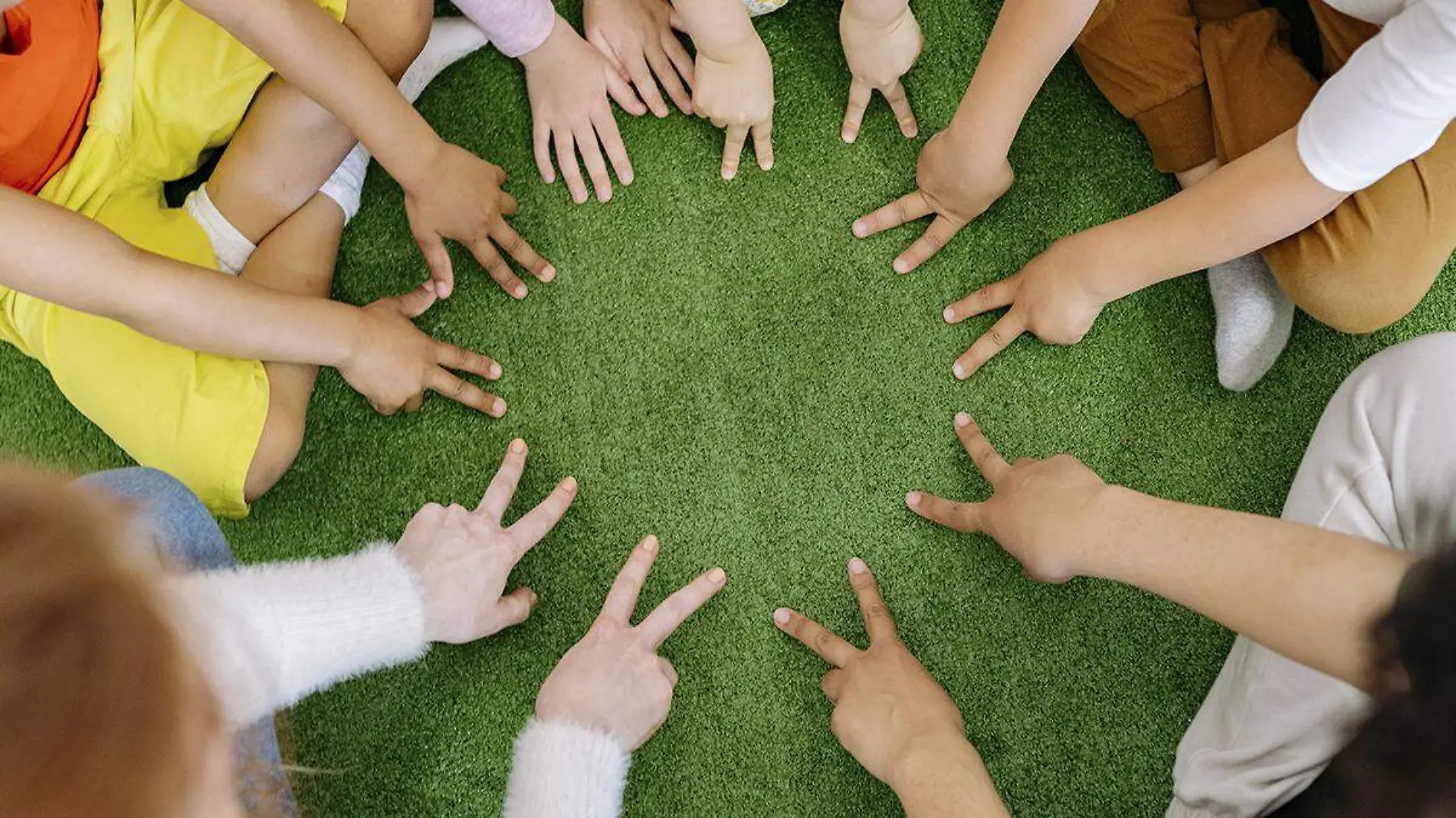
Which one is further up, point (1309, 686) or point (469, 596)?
point (469, 596)

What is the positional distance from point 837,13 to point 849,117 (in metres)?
0.11

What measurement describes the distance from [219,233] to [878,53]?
62 centimetres

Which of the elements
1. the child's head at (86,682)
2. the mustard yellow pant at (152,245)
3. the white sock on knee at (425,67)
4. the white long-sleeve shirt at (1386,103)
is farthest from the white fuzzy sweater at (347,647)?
the white long-sleeve shirt at (1386,103)

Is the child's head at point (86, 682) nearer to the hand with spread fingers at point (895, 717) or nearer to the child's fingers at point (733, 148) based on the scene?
the hand with spread fingers at point (895, 717)

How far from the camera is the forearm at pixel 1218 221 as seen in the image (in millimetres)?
782

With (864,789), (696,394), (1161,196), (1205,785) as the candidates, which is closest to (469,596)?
(696,394)

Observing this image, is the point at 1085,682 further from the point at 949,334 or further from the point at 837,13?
the point at 837,13

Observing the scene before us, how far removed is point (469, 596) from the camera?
2.87 feet

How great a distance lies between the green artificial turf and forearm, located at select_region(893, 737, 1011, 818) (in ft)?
0.25

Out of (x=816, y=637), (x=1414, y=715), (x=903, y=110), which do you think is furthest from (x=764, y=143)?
(x=1414, y=715)

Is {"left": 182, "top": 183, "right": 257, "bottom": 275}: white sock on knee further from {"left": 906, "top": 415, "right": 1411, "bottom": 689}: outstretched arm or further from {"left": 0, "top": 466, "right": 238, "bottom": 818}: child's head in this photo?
{"left": 906, "top": 415, "right": 1411, "bottom": 689}: outstretched arm

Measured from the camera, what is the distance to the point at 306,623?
0.83m

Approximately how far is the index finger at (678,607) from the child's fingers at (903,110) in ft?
1.46

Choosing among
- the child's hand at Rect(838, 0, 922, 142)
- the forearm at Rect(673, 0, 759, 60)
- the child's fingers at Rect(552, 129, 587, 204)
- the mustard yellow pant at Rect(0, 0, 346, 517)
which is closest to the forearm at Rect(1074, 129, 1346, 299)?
the child's hand at Rect(838, 0, 922, 142)
